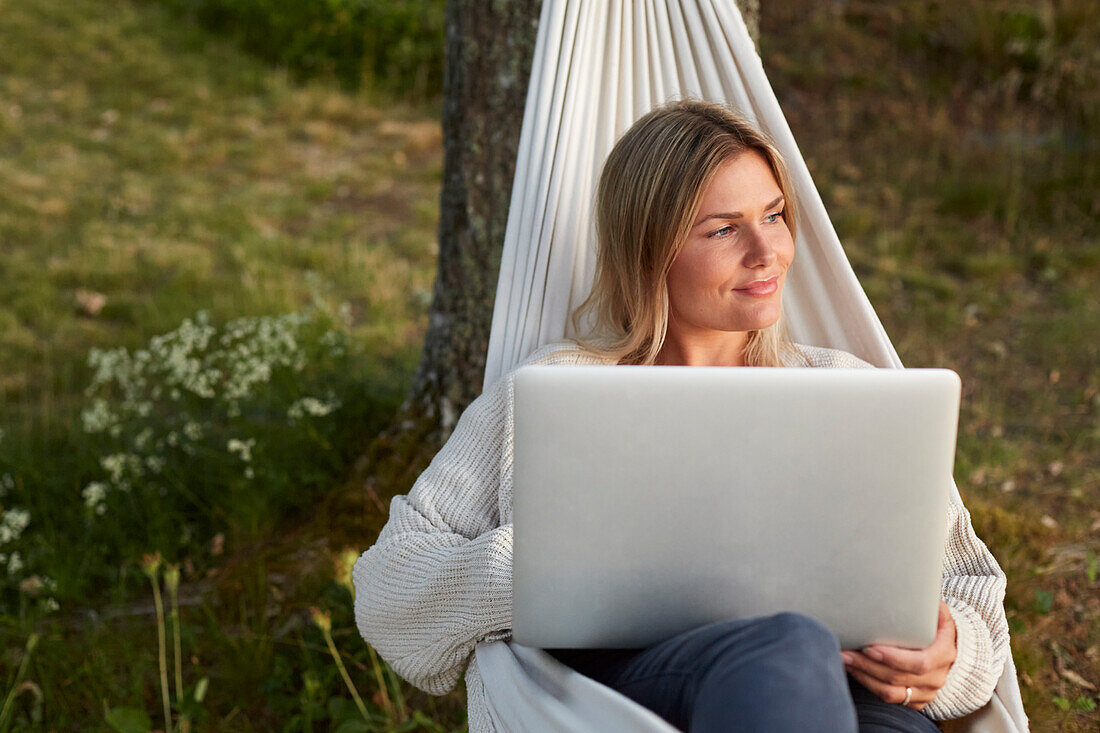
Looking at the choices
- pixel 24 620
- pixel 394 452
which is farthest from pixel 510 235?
pixel 24 620

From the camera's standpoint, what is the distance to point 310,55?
5789 mm

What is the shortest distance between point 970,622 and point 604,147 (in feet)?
3.43

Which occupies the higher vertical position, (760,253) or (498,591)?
(760,253)

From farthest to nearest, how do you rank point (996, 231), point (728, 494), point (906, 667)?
point (996, 231) < point (906, 667) < point (728, 494)

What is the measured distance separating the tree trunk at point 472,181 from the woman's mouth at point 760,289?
36.4 inches

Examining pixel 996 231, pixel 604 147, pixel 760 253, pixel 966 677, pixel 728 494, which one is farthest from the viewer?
pixel 996 231

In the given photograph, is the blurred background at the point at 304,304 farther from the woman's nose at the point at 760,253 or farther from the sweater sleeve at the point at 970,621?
the woman's nose at the point at 760,253

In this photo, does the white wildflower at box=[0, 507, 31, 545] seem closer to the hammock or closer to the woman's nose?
the hammock

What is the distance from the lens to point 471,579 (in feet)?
4.54

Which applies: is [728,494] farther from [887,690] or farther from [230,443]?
[230,443]

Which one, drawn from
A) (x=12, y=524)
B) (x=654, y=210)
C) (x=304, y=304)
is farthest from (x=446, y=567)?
(x=304, y=304)

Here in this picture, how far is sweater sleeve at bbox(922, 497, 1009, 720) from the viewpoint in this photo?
131 centimetres

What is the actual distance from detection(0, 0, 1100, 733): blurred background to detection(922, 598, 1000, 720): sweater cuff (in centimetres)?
73

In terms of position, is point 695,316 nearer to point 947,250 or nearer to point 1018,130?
point 947,250
